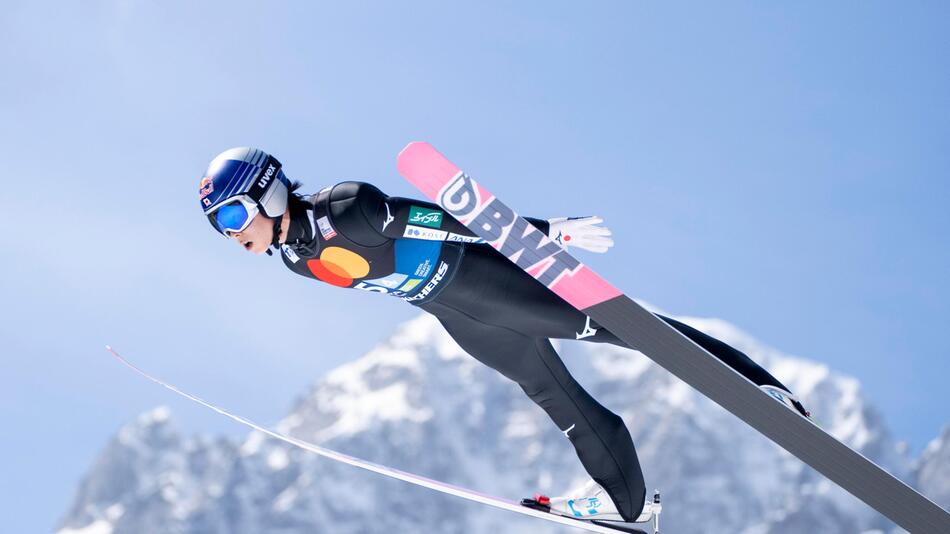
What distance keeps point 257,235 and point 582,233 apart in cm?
224

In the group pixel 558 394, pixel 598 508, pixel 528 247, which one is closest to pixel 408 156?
pixel 528 247

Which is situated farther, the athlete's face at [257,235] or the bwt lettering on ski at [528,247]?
the athlete's face at [257,235]

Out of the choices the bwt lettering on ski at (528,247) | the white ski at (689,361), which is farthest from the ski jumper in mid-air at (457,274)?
the bwt lettering on ski at (528,247)

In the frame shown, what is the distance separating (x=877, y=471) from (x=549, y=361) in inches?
90.8

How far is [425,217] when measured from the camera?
21.5ft

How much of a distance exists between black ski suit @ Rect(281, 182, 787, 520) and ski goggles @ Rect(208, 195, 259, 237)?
0.29m

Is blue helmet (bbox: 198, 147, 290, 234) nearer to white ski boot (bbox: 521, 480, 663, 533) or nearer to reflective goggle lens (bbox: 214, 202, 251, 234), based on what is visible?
reflective goggle lens (bbox: 214, 202, 251, 234)

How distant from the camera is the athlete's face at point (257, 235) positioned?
6629 mm

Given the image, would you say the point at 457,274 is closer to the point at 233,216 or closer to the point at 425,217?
the point at 425,217

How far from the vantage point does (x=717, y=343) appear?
6.58m

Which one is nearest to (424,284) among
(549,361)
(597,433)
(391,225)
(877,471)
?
(391,225)

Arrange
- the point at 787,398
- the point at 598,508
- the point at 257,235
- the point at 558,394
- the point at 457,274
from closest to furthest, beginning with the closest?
1. the point at 787,398
2. the point at 257,235
3. the point at 457,274
4. the point at 558,394
5. the point at 598,508

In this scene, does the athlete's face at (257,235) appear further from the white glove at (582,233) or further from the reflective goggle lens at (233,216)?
the white glove at (582,233)

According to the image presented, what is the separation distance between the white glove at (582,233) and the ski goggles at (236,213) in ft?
6.63
